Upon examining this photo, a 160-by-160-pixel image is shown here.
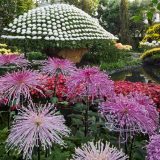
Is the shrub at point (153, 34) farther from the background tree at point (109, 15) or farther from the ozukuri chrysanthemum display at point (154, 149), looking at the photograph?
the background tree at point (109, 15)

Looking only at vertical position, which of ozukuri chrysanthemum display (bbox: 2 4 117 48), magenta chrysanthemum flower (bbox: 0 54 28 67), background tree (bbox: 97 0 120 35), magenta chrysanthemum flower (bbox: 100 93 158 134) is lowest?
background tree (bbox: 97 0 120 35)

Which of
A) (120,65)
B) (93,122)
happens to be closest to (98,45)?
(120,65)

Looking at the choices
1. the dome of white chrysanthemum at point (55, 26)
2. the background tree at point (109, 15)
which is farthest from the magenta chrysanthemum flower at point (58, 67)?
the background tree at point (109, 15)

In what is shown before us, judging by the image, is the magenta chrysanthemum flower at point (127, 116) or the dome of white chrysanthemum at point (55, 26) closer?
the magenta chrysanthemum flower at point (127, 116)

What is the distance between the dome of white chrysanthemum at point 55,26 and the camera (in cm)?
1523

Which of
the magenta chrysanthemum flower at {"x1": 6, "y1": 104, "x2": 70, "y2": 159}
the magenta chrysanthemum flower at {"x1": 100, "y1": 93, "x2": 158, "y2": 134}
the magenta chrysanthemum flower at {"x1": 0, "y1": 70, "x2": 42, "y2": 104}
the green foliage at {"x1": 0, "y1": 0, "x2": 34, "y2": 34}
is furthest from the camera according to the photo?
the green foliage at {"x1": 0, "y1": 0, "x2": 34, "y2": 34}

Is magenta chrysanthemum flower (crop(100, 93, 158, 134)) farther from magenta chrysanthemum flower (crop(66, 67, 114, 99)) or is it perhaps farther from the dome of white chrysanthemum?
the dome of white chrysanthemum

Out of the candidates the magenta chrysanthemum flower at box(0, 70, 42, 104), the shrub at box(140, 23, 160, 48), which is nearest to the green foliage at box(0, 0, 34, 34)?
the shrub at box(140, 23, 160, 48)

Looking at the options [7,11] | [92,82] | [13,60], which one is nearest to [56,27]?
[7,11]

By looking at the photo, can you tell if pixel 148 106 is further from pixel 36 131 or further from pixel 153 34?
pixel 153 34

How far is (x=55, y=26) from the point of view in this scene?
51.3 feet

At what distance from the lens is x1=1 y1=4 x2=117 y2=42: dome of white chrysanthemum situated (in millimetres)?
15234

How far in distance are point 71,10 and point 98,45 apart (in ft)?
6.44

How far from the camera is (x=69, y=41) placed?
15.4 m
